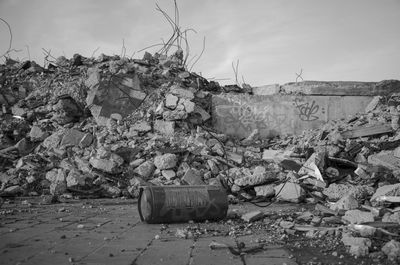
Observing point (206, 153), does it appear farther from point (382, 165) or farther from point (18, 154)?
point (18, 154)

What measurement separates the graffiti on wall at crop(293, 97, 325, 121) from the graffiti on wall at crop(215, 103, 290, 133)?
38 centimetres

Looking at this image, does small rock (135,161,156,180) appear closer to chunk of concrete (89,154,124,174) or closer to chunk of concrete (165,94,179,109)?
chunk of concrete (89,154,124,174)

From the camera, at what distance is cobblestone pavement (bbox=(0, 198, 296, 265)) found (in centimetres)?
277

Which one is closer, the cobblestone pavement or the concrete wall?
the cobblestone pavement

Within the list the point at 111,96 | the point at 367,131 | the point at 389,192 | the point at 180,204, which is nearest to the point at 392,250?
the point at 180,204

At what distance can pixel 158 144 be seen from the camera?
8.16 meters

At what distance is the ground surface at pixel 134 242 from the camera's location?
2775 millimetres

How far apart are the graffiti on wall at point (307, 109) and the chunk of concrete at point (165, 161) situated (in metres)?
4.22

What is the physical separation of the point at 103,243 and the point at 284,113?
25.1 ft

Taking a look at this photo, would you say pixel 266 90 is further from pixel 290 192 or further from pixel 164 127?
pixel 290 192

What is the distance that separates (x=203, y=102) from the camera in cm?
1011

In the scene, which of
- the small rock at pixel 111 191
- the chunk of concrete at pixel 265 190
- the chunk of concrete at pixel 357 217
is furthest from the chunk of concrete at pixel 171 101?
the chunk of concrete at pixel 357 217

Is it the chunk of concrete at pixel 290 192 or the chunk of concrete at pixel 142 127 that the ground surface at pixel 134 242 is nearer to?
the chunk of concrete at pixel 290 192

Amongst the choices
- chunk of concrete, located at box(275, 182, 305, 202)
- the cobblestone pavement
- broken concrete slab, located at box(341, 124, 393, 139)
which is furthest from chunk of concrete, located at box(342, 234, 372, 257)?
broken concrete slab, located at box(341, 124, 393, 139)
